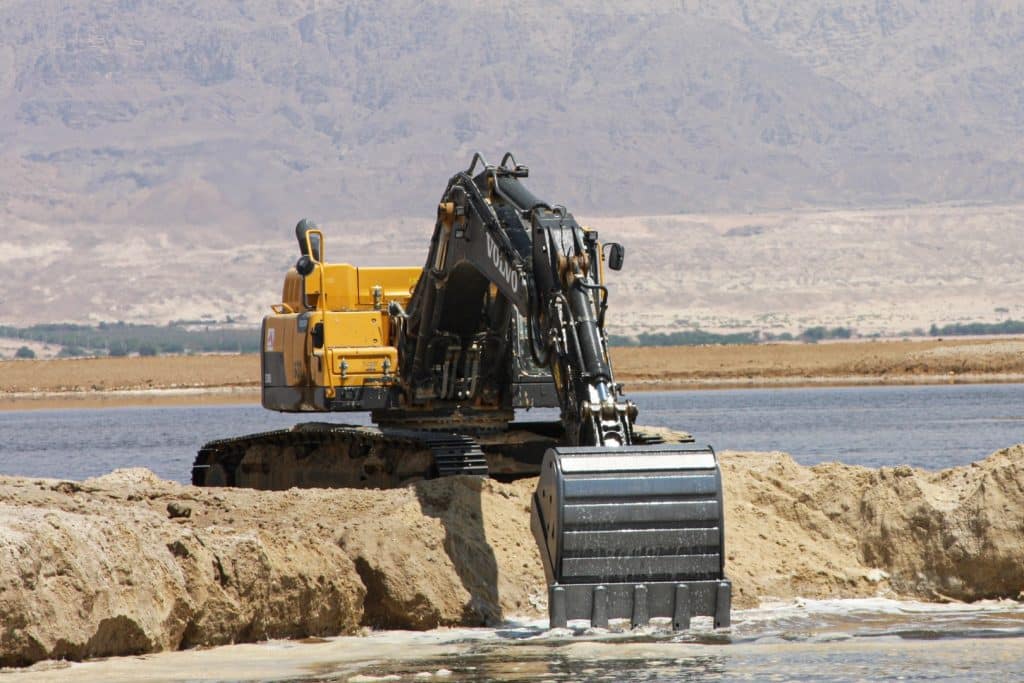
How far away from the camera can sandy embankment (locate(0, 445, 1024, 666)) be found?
14.5 m

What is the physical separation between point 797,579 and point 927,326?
5581 inches

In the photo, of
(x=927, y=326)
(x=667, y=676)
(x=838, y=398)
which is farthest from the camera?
(x=927, y=326)

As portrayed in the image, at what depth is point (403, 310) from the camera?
2086cm

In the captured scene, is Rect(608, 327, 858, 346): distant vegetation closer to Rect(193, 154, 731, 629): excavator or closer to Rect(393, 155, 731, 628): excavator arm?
Rect(193, 154, 731, 629): excavator

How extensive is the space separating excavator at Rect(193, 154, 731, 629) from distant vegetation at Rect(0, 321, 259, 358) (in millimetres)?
112913

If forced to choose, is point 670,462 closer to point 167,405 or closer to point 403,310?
point 403,310

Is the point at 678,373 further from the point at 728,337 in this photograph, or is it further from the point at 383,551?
the point at 728,337

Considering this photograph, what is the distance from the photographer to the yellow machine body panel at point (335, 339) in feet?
67.7

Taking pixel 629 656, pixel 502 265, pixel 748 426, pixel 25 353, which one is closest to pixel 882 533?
pixel 502 265

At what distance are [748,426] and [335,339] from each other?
23.9 metres

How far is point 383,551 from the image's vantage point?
16719 millimetres

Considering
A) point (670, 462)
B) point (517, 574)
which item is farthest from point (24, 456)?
point (670, 462)

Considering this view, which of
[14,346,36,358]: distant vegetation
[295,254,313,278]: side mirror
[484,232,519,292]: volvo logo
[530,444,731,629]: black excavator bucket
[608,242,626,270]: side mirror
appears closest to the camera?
[530,444,731,629]: black excavator bucket

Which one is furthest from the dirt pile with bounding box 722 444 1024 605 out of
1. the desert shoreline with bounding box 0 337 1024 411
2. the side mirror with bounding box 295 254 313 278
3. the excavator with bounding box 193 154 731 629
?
the desert shoreline with bounding box 0 337 1024 411
